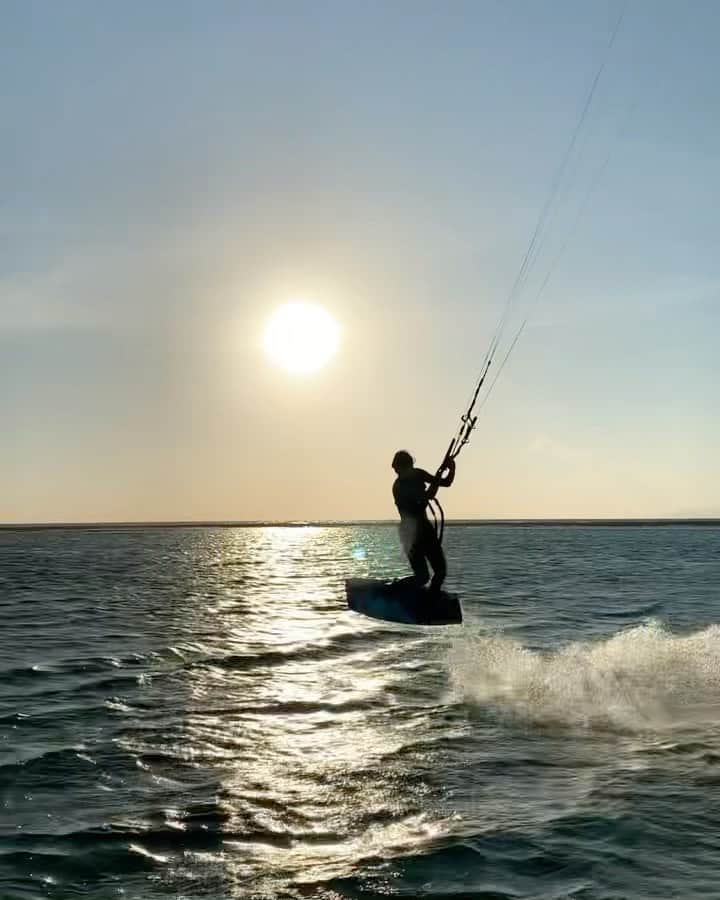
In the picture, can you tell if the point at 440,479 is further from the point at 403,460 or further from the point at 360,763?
the point at 360,763

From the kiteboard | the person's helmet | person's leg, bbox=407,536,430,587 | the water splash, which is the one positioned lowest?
the water splash

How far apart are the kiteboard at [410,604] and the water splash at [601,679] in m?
2.40

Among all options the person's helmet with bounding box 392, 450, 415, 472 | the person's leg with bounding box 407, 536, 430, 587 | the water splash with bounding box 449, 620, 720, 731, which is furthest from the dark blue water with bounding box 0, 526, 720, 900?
the person's helmet with bounding box 392, 450, 415, 472

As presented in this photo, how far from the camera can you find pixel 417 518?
674 inches

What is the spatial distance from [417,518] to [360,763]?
494 centimetres

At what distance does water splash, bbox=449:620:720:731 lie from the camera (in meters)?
17.4

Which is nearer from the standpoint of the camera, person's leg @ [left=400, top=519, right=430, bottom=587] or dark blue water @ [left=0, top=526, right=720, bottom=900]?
dark blue water @ [left=0, top=526, right=720, bottom=900]

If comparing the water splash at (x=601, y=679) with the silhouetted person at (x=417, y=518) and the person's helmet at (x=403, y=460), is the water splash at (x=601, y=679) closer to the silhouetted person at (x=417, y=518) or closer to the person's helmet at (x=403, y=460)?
the silhouetted person at (x=417, y=518)

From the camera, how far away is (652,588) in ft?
163

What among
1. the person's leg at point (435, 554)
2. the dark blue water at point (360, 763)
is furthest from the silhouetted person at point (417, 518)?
the dark blue water at point (360, 763)

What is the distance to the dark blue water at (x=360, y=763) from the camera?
9.81 m

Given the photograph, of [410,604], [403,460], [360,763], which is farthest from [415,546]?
[360,763]

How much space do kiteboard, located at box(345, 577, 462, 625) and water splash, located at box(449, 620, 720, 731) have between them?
2.40 meters

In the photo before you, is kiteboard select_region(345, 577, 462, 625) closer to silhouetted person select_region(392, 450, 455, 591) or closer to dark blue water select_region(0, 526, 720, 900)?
silhouetted person select_region(392, 450, 455, 591)
